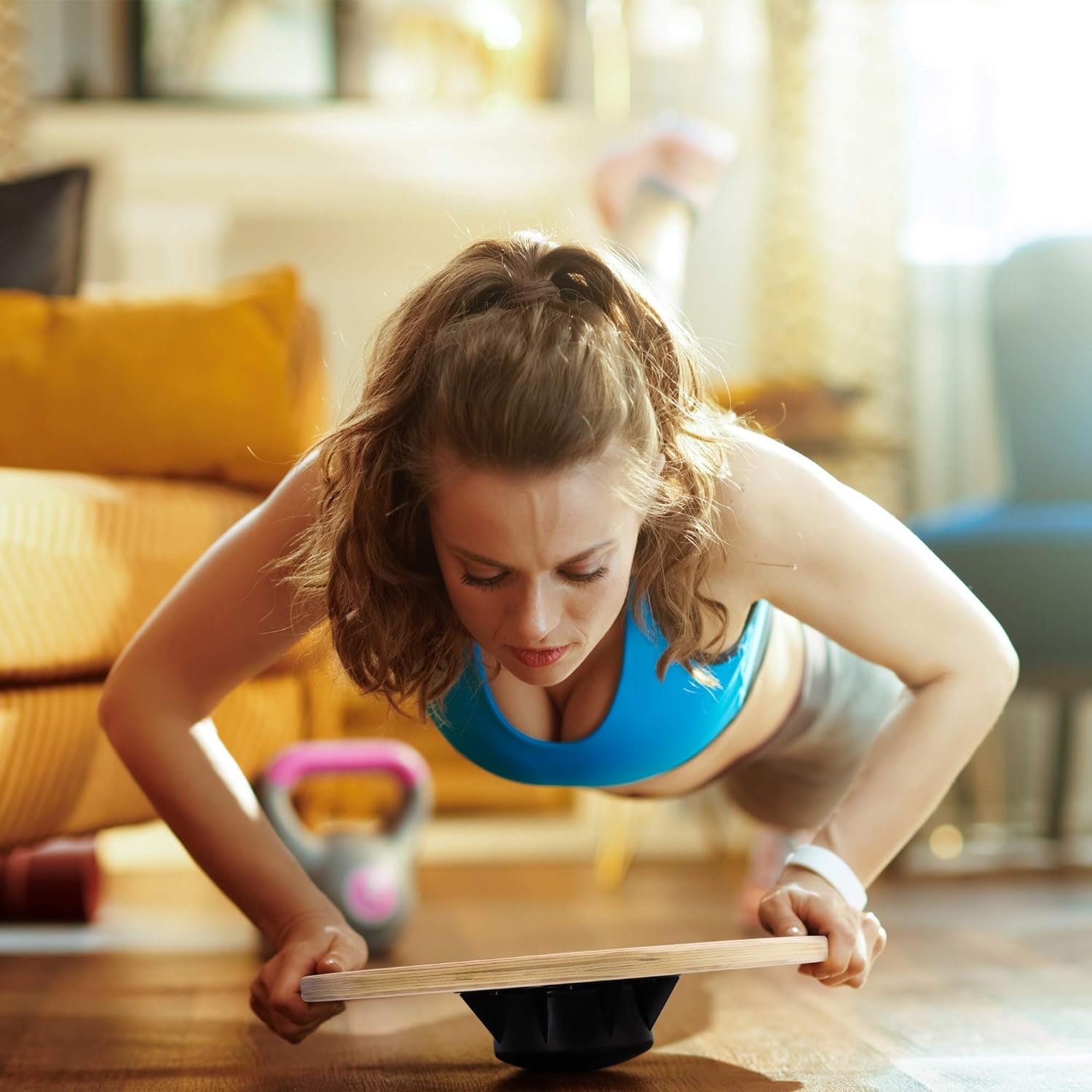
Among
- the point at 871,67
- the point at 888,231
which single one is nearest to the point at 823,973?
the point at 888,231

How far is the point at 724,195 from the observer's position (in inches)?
125

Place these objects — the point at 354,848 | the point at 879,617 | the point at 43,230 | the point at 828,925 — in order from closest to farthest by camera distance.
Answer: the point at 828,925 → the point at 879,617 → the point at 354,848 → the point at 43,230

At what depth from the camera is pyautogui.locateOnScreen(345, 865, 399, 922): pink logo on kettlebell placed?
5.10 feet

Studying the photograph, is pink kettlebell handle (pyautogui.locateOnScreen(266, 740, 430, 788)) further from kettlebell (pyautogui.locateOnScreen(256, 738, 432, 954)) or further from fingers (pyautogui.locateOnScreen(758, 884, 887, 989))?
fingers (pyautogui.locateOnScreen(758, 884, 887, 989))

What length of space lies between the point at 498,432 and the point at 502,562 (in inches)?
3.3

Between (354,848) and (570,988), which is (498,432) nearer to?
(570,988)

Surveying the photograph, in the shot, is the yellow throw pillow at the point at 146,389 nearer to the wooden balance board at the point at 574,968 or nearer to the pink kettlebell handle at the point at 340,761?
the pink kettlebell handle at the point at 340,761

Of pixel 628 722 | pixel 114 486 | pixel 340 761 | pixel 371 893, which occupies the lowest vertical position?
pixel 371 893

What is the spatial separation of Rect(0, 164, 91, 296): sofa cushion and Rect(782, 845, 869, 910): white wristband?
4.55ft

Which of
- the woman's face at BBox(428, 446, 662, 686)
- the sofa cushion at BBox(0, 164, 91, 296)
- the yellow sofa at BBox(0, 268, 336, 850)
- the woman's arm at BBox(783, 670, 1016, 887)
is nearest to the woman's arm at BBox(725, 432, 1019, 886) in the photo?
the woman's arm at BBox(783, 670, 1016, 887)

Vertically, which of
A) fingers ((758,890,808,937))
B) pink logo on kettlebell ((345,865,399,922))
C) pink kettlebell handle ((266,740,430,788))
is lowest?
pink logo on kettlebell ((345,865,399,922))

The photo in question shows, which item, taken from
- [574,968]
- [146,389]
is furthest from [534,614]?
[146,389]

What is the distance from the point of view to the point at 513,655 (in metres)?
0.89

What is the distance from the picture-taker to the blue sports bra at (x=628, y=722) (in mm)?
1022
